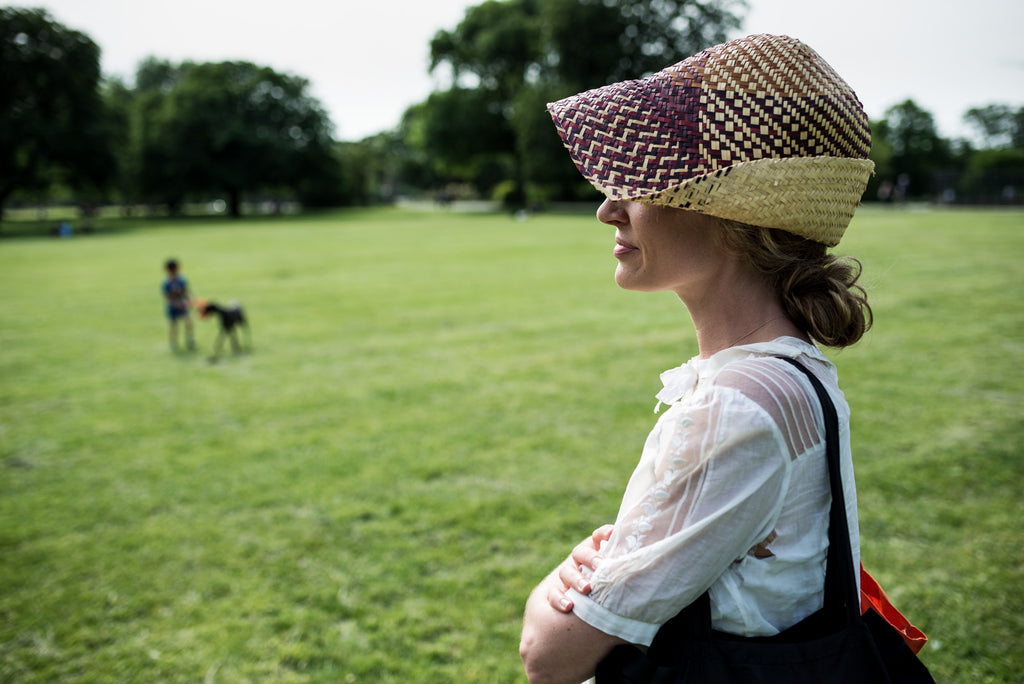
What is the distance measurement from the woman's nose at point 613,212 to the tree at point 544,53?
82.6 feet

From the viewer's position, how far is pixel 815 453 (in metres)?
1.16

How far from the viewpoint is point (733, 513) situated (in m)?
1.09

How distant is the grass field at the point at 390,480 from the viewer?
351 cm

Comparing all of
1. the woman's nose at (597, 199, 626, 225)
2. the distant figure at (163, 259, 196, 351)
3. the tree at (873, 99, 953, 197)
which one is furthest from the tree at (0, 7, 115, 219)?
the tree at (873, 99, 953, 197)

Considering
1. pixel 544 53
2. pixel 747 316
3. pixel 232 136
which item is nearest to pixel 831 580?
pixel 747 316

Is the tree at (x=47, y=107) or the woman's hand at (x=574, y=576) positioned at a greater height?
the tree at (x=47, y=107)

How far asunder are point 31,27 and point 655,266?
6790 cm

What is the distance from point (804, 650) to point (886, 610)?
0.51 meters

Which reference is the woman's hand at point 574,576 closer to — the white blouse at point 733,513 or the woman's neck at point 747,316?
the white blouse at point 733,513

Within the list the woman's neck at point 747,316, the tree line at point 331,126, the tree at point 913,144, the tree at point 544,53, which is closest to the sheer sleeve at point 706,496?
the woman's neck at point 747,316

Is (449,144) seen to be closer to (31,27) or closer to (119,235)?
(119,235)

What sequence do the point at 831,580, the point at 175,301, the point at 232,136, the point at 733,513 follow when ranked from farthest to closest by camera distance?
the point at 232,136 → the point at 175,301 → the point at 831,580 → the point at 733,513

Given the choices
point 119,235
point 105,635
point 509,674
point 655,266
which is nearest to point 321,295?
point 105,635

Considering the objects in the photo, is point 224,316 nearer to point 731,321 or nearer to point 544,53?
point 731,321
